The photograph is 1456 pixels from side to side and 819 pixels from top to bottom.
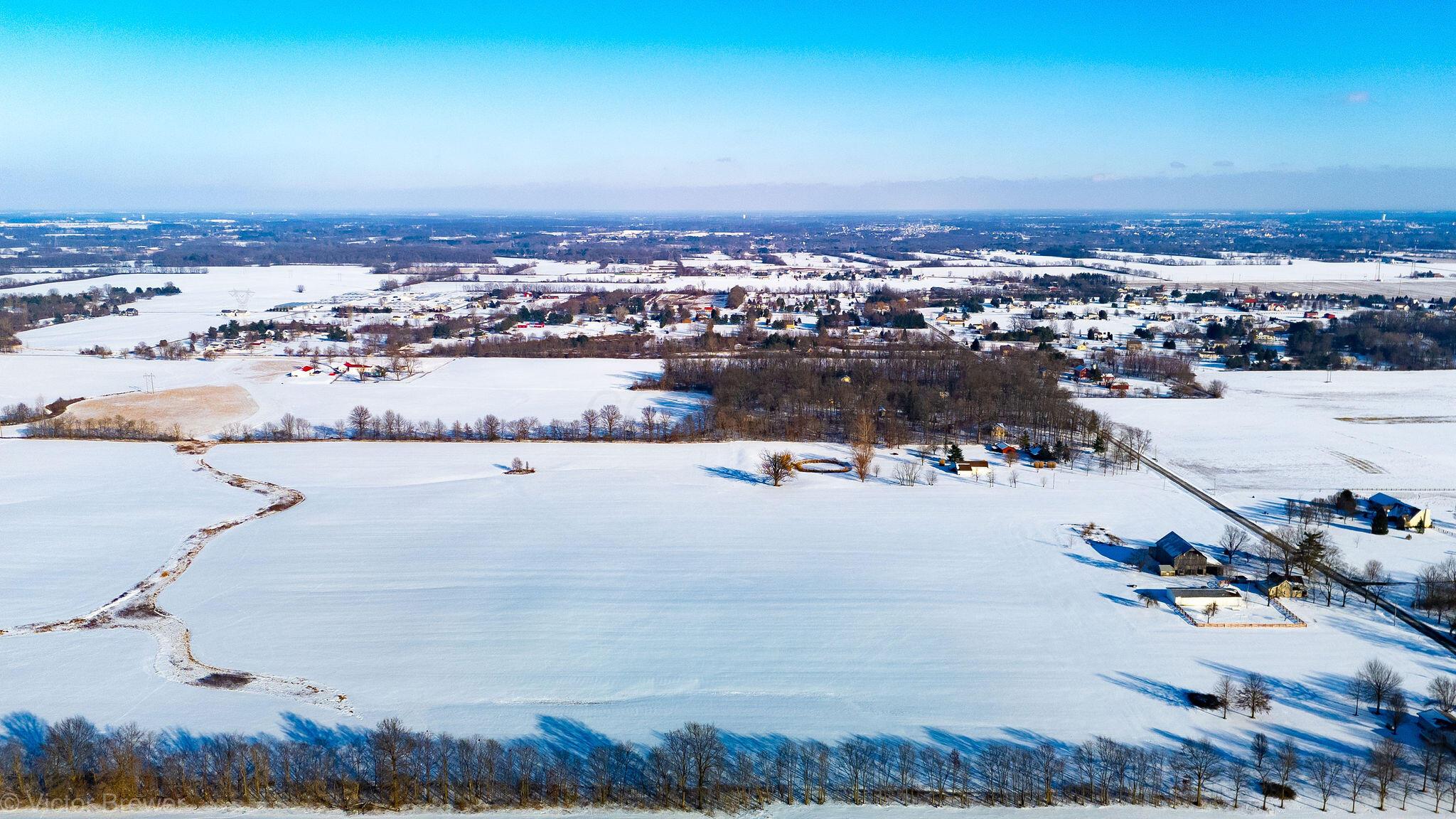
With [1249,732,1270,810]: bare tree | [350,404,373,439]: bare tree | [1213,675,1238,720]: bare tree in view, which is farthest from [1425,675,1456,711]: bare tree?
[350,404,373,439]: bare tree

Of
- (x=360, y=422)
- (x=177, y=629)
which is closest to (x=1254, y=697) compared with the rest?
(x=177, y=629)

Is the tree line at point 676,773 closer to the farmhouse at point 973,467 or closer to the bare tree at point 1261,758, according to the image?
the bare tree at point 1261,758

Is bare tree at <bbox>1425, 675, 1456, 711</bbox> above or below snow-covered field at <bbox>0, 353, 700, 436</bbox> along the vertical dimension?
below

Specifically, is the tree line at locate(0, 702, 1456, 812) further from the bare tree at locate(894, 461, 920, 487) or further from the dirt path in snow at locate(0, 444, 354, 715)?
the bare tree at locate(894, 461, 920, 487)

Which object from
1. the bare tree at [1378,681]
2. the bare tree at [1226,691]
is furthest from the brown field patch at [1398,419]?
the bare tree at [1226,691]

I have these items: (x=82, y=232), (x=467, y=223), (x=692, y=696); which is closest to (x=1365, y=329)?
(x=692, y=696)

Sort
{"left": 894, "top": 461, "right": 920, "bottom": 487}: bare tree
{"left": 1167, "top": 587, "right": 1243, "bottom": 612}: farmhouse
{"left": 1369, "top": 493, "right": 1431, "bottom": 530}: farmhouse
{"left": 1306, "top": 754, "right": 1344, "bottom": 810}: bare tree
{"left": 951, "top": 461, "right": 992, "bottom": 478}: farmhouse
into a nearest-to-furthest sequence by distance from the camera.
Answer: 1. {"left": 1306, "top": 754, "right": 1344, "bottom": 810}: bare tree
2. {"left": 1167, "top": 587, "right": 1243, "bottom": 612}: farmhouse
3. {"left": 1369, "top": 493, "right": 1431, "bottom": 530}: farmhouse
4. {"left": 894, "top": 461, "right": 920, "bottom": 487}: bare tree
5. {"left": 951, "top": 461, "right": 992, "bottom": 478}: farmhouse

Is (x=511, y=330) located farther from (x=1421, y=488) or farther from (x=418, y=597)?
(x=1421, y=488)
